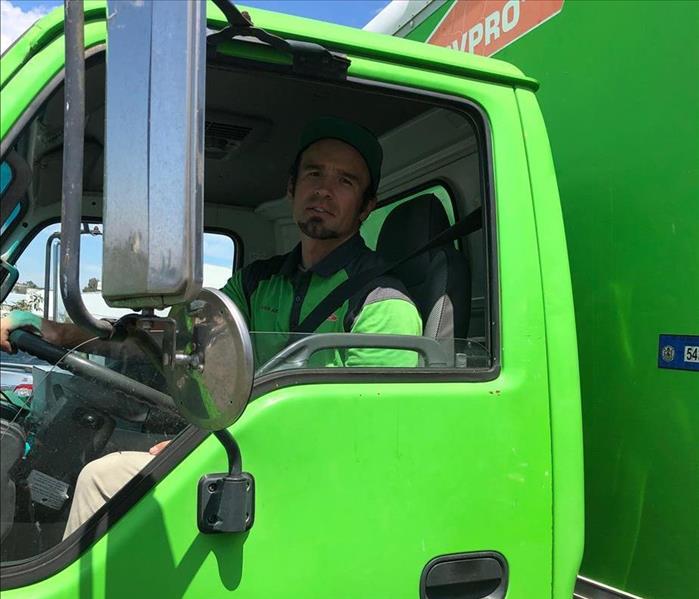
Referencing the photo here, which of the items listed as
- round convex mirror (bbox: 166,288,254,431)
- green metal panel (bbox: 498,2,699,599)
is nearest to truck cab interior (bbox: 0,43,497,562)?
round convex mirror (bbox: 166,288,254,431)

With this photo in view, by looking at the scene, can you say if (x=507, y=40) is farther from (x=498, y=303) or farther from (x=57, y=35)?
(x=57, y=35)

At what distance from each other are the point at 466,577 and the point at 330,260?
938 mm

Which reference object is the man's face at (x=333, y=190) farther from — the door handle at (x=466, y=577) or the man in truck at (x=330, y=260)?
the door handle at (x=466, y=577)

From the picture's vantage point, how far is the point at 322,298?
1.94 meters

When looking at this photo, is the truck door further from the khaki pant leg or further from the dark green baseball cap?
the dark green baseball cap

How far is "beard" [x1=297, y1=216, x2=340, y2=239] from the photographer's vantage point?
7.00ft

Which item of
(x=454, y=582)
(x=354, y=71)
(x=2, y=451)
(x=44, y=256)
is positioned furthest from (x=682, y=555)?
(x=44, y=256)

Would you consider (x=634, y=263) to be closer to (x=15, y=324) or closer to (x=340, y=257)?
(x=340, y=257)

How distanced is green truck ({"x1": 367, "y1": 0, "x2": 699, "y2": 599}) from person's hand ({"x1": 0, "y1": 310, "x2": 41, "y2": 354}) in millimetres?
1432

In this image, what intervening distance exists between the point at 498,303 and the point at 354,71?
2.09 ft

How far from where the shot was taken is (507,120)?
1.73m

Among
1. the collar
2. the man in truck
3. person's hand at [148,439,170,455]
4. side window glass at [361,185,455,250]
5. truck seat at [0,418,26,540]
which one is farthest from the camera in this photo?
side window glass at [361,185,455,250]

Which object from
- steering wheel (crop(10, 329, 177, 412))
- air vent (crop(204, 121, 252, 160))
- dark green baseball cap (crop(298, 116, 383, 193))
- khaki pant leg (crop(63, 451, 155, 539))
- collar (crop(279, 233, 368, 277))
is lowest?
khaki pant leg (crop(63, 451, 155, 539))

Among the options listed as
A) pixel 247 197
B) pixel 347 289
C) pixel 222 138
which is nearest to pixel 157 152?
pixel 347 289
